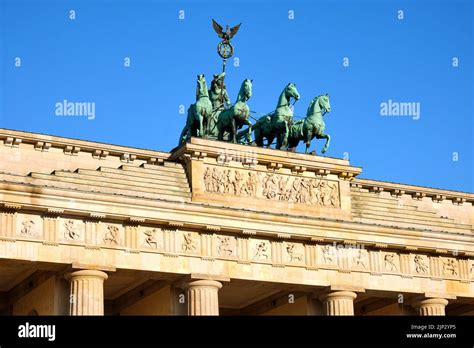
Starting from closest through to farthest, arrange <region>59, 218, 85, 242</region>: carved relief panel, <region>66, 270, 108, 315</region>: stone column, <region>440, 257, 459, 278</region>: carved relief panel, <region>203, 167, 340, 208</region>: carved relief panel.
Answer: <region>66, 270, 108, 315</region>: stone column → <region>59, 218, 85, 242</region>: carved relief panel → <region>203, 167, 340, 208</region>: carved relief panel → <region>440, 257, 459, 278</region>: carved relief panel

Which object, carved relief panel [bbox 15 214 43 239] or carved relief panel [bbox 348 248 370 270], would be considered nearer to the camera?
carved relief panel [bbox 15 214 43 239]

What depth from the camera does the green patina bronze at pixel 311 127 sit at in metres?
42.5

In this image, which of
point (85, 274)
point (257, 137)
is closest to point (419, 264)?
point (257, 137)

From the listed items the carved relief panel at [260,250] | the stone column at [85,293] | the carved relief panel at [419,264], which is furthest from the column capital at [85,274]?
the carved relief panel at [419,264]

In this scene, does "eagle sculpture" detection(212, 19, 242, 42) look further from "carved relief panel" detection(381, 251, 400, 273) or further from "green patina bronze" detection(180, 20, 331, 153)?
"carved relief panel" detection(381, 251, 400, 273)

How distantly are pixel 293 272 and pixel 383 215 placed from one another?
505cm

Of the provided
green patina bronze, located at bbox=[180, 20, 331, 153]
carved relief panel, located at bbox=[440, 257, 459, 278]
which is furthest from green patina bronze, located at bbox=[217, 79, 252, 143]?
carved relief panel, located at bbox=[440, 257, 459, 278]

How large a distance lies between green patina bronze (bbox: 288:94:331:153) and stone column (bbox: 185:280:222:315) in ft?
24.8

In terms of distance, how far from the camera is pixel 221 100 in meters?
43.4

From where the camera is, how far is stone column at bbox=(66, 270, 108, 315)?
3541cm

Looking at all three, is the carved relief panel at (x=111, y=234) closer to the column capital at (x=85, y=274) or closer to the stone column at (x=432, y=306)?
the column capital at (x=85, y=274)

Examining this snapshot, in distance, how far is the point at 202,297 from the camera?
37.4m
